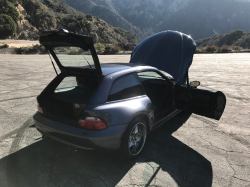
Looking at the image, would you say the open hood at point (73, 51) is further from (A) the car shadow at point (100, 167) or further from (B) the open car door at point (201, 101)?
(B) the open car door at point (201, 101)

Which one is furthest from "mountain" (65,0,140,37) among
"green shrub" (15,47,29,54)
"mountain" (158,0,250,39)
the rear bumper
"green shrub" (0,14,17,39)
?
the rear bumper

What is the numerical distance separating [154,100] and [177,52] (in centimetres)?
236

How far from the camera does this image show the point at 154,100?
4289 millimetres

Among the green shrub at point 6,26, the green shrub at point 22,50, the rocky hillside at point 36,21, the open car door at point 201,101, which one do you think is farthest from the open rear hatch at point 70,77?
the green shrub at point 6,26

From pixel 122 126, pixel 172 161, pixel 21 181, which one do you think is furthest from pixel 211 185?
pixel 21 181

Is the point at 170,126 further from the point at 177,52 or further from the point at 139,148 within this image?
the point at 177,52

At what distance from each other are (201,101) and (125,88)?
5.95 feet

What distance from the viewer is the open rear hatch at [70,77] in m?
2.60

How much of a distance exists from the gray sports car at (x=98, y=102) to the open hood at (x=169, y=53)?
1711 millimetres

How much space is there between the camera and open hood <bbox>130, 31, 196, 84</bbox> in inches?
222

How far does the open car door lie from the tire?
1.30 metres

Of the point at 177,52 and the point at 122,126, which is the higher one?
the point at 177,52

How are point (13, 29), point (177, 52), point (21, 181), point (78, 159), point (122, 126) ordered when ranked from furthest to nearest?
point (13, 29) → point (177, 52) → point (78, 159) → point (122, 126) → point (21, 181)

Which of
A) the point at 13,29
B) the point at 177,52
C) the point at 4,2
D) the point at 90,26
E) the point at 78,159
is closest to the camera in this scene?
the point at 78,159
